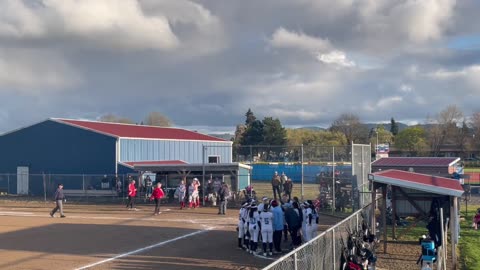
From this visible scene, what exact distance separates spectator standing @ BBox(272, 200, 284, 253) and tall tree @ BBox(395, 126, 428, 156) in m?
69.6

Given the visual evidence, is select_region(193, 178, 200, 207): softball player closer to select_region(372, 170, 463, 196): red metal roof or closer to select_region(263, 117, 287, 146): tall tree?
select_region(372, 170, 463, 196): red metal roof

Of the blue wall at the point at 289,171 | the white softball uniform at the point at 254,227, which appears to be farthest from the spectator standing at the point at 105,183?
the white softball uniform at the point at 254,227

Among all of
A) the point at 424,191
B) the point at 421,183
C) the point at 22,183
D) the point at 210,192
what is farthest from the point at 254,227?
the point at 22,183

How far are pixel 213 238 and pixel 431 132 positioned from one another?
79.0 m

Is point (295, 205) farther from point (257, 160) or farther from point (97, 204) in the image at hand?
point (257, 160)

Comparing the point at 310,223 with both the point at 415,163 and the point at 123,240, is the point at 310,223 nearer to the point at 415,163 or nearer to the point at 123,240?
the point at 123,240

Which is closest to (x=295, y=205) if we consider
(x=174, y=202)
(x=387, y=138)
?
(x=174, y=202)

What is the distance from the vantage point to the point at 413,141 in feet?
294

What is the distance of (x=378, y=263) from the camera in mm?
17594

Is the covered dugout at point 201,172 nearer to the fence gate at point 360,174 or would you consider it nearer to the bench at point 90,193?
the bench at point 90,193

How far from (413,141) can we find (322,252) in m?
81.0

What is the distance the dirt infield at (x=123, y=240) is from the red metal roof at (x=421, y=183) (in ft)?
15.1

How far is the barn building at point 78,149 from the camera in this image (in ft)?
146

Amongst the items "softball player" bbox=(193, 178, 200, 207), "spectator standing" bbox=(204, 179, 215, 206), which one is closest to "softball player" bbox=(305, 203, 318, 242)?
"softball player" bbox=(193, 178, 200, 207)
